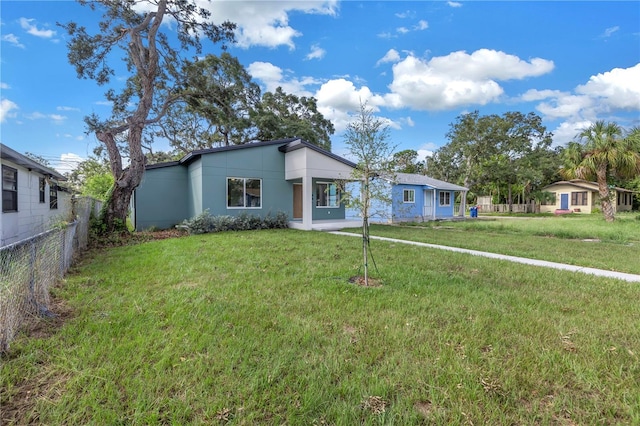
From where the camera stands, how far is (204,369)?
2502 millimetres

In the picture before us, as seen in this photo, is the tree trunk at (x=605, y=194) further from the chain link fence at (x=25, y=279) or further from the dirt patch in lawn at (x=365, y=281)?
the chain link fence at (x=25, y=279)

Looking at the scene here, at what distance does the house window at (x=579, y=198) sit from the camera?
98.2ft

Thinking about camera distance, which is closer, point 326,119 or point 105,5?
point 105,5

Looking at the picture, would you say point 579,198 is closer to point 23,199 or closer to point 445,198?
point 445,198

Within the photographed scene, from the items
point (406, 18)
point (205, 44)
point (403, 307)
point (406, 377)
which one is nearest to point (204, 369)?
point (406, 377)

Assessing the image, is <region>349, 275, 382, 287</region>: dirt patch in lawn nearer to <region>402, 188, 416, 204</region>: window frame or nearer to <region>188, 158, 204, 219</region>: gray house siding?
<region>188, 158, 204, 219</region>: gray house siding

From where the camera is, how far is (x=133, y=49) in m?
12.8

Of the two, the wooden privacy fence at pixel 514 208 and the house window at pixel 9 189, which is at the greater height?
the house window at pixel 9 189

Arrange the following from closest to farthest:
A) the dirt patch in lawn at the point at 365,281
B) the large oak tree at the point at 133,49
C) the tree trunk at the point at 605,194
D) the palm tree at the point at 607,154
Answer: the dirt patch in lawn at the point at 365,281 < the large oak tree at the point at 133,49 < the palm tree at the point at 607,154 < the tree trunk at the point at 605,194

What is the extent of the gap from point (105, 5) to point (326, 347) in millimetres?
16759

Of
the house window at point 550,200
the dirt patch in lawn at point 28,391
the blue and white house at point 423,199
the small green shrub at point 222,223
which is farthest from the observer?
the house window at point 550,200

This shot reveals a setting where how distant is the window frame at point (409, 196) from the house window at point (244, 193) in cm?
1089

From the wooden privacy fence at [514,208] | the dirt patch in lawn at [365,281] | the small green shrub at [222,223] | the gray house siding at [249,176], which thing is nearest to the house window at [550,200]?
the wooden privacy fence at [514,208]

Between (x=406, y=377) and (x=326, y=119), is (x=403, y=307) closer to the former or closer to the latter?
(x=406, y=377)
